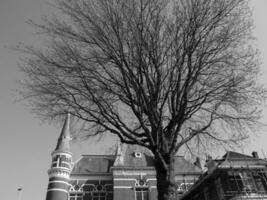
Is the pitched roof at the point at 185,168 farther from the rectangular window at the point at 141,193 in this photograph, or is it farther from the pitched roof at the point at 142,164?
the rectangular window at the point at 141,193

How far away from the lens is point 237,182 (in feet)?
59.0

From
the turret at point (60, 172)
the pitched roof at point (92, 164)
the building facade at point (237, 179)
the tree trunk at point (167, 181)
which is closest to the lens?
the tree trunk at point (167, 181)

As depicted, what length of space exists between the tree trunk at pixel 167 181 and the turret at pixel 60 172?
19.2 metres

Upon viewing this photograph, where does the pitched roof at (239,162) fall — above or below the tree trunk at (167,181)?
above

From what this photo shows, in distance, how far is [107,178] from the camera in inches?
1078

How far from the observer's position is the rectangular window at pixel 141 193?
25.7 metres

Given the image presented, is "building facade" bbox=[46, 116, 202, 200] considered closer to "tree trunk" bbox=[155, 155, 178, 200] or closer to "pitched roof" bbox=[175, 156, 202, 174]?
"pitched roof" bbox=[175, 156, 202, 174]

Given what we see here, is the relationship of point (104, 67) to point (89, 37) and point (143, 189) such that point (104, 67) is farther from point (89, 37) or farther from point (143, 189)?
point (143, 189)

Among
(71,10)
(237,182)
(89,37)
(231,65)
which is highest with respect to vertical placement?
(71,10)

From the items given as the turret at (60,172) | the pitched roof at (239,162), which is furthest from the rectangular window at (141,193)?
the pitched roof at (239,162)

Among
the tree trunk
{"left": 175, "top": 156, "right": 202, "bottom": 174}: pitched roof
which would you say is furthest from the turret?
the tree trunk

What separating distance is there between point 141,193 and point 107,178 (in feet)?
15.1

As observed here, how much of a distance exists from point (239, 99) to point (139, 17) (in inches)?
166

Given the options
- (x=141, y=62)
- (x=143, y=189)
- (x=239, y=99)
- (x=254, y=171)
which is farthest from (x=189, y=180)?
(x=141, y=62)
